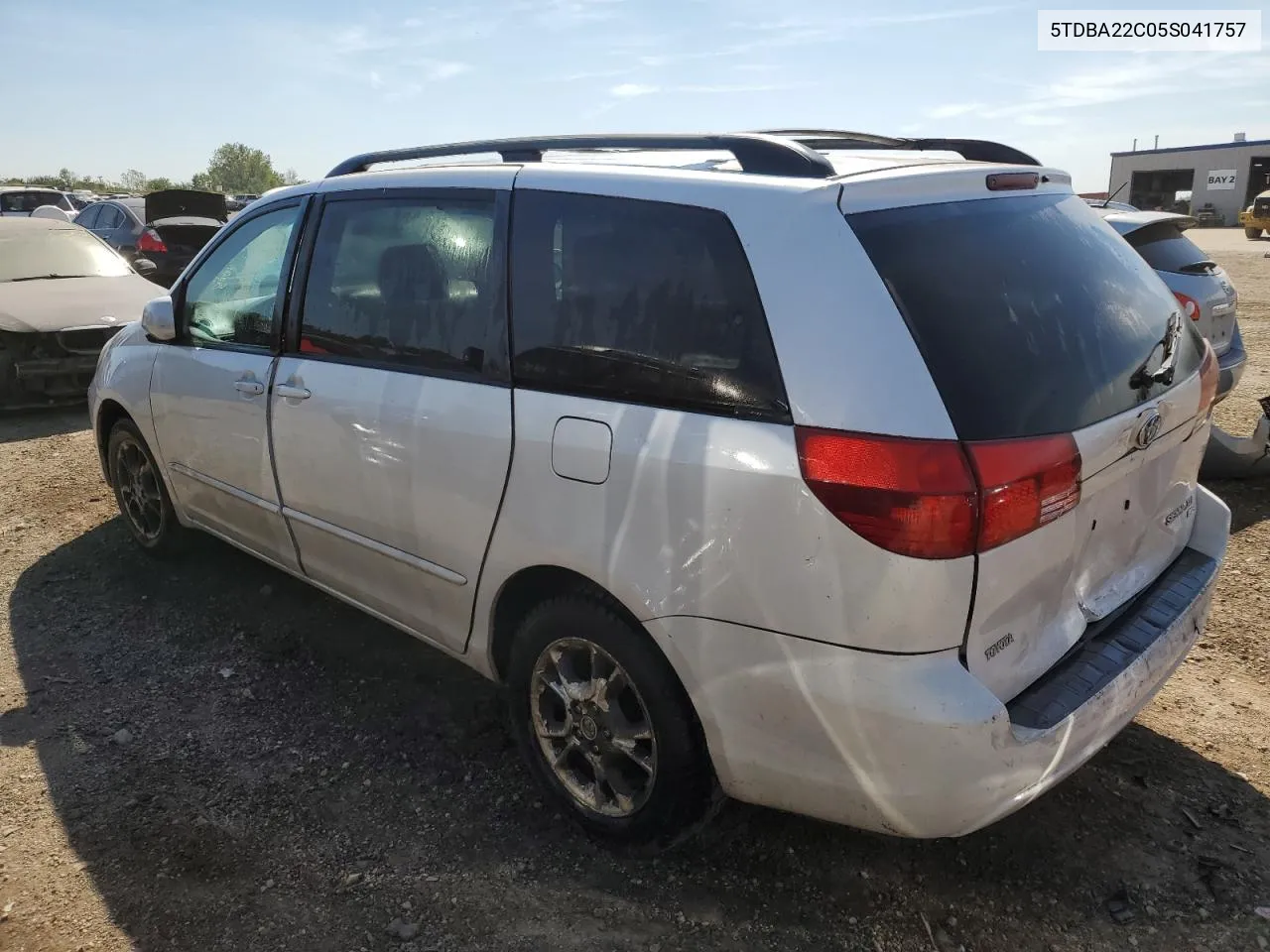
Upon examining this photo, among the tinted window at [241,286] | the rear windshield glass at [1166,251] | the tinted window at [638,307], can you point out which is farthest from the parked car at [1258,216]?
the tinted window at [638,307]

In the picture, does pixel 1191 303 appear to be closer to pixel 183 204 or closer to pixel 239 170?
pixel 183 204

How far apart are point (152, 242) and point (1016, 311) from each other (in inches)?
542

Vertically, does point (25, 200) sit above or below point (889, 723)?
above

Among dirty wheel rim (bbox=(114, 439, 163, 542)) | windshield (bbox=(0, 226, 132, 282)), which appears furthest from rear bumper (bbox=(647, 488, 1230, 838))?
windshield (bbox=(0, 226, 132, 282))

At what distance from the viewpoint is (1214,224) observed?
46.0m

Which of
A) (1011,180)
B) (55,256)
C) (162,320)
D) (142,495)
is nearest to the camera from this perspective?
(1011,180)

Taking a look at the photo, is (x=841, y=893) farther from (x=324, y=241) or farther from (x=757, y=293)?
(x=324, y=241)

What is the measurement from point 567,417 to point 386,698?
1.61 metres

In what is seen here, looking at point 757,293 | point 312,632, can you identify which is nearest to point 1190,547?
point 757,293

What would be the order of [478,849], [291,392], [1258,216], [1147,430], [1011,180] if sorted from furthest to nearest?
[1258,216] < [291,392] < [478,849] < [1011,180] < [1147,430]

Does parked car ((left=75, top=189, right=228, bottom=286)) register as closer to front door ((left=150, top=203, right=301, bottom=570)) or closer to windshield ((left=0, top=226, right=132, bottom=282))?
windshield ((left=0, top=226, right=132, bottom=282))

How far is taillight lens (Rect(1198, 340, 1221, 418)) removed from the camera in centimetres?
270

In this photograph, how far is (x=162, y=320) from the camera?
405cm

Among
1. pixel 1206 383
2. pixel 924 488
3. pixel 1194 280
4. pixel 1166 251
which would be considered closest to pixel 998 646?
pixel 924 488
